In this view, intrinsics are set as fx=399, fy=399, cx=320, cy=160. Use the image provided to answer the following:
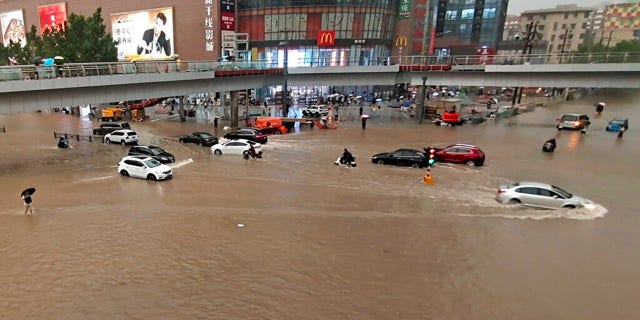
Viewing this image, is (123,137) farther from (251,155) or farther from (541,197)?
(541,197)

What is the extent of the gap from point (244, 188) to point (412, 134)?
74.0 ft

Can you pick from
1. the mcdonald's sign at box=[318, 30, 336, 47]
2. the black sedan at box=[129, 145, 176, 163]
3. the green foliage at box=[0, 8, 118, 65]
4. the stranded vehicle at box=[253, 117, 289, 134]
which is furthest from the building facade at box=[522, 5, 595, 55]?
the black sedan at box=[129, 145, 176, 163]

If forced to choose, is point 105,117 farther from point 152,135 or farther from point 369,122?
point 369,122

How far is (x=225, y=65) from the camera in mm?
40125

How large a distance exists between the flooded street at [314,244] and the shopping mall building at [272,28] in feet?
134

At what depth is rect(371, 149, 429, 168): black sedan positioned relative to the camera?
24547mm

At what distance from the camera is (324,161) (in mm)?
26281

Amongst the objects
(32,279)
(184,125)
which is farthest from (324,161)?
(184,125)

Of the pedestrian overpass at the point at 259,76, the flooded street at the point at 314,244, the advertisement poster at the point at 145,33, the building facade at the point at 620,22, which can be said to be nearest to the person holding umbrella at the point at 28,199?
the flooded street at the point at 314,244

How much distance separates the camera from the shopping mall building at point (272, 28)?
6556 cm

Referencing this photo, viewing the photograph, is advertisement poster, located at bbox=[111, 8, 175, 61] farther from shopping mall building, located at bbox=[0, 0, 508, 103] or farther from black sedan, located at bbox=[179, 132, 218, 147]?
black sedan, located at bbox=[179, 132, 218, 147]

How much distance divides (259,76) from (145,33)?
1583 inches

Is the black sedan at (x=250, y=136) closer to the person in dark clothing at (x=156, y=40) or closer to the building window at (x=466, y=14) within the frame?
the person in dark clothing at (x=156, y=40)

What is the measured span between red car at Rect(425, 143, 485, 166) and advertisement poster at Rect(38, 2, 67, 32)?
295 feet
